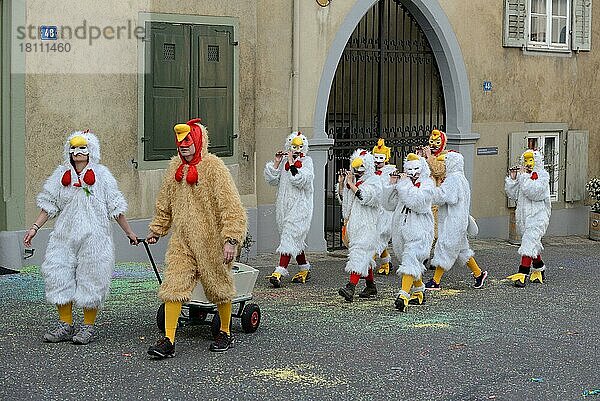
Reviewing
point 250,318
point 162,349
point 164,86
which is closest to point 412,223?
point 250,318

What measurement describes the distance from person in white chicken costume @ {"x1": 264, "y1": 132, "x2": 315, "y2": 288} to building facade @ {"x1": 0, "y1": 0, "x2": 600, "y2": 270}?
1763mm

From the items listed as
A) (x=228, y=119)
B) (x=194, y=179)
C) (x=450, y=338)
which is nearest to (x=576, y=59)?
(x=228, y=119)

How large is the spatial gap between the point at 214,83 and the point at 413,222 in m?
4.03

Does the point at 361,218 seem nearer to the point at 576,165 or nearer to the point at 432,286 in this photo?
the point at 432,286

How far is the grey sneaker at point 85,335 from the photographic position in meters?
9.05

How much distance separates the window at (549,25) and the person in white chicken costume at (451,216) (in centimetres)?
642

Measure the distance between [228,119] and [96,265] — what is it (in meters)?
5.43

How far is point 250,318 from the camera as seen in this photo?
966cm

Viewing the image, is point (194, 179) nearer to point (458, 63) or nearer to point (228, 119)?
point (228, 119)

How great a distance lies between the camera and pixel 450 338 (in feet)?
32.3

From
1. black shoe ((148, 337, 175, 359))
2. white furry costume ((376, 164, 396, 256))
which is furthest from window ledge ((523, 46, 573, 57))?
black shoe ((148, 337, 175, 359))

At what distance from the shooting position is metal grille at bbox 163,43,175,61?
13.4 meters

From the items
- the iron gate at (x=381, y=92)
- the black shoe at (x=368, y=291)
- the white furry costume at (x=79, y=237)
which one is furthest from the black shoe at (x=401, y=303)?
the iron gate at (x=381, y=92)

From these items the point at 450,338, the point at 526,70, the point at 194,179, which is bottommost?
the point at 450,338
